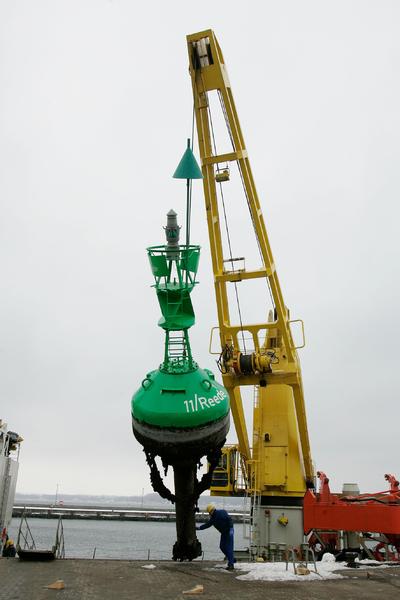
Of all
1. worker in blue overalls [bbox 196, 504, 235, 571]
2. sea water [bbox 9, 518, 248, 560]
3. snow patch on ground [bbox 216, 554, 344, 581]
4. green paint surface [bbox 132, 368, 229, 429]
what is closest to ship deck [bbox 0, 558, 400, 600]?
snow patch on ground [bbox 216, 554, 344, 581]

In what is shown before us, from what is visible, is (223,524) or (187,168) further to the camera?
(187,168)

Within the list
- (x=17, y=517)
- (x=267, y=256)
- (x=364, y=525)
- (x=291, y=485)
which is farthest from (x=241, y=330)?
(x=17, y=517)

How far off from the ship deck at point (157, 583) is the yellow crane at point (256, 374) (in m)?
11.2

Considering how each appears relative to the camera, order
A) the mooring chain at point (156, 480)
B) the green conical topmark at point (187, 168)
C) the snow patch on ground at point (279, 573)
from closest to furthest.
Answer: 1. the snow patch on ground at point (279, 573)
2. the mooring chain at point (156, 480)
3. the green conical topmark at point (187, 168)

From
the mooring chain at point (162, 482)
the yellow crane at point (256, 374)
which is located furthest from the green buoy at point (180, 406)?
the yellow crane at point (256, 374)

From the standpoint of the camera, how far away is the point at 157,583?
9227 mm

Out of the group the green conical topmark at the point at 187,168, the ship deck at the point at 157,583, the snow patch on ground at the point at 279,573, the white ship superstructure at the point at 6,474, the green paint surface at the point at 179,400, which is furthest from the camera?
the white ship superstructure at the point at 6,474

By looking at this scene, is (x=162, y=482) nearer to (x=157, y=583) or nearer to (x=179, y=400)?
(x=179, y=400)

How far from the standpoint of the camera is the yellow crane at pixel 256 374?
22.4 meters

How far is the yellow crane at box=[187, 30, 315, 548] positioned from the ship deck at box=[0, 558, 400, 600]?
441 inches

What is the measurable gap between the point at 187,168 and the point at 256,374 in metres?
12.1

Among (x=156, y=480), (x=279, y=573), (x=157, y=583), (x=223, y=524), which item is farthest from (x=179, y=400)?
(x=279, y=573)

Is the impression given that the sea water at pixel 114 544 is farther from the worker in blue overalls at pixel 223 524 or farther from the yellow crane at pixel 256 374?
the worker in blue overalls at pixel 223 524

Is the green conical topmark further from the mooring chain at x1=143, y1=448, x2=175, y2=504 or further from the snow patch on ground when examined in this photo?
the snow patch on ground
